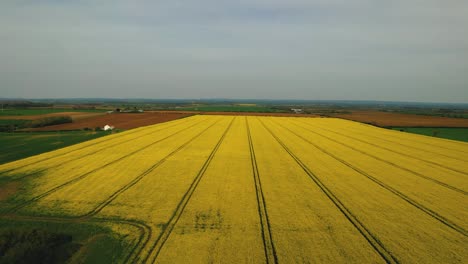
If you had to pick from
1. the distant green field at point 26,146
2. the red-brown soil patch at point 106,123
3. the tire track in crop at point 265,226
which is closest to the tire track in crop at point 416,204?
the tire track in crop at point 265,226

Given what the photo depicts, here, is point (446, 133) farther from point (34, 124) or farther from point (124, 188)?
point (34, 124)

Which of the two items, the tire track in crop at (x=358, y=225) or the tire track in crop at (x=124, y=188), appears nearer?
the tire track in crop at (x=358, y=225)

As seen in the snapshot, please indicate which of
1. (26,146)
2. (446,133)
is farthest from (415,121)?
(26,146)

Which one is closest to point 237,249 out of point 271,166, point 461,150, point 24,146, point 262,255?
point 262,255

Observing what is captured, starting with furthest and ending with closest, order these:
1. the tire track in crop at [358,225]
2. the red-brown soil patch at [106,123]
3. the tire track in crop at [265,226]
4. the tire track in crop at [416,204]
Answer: the red-brown soil patch at [106,123]
the tire track in crop at [416,204]
the tire track in crop at [358,225]
the tire track in crop at [265,226]

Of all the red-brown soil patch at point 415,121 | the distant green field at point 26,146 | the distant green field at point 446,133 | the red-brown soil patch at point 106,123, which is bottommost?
the distant green field at point 26,146

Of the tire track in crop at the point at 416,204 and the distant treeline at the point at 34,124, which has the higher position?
the distant treeline at the point at 34,124

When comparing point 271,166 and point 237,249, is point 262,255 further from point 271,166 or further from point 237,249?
point 271,166

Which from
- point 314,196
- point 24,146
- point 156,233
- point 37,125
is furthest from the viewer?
→ point 37,125

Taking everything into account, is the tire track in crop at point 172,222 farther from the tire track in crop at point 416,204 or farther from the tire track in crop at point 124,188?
the tire track in crop at point 416,204

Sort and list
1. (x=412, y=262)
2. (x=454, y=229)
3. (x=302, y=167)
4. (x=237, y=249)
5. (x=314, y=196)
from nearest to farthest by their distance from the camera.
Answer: (x=412, y=262)
(x=237, y=249)
(x=454, y=229)
(x=314, y=196)
(x=302, y=167)
